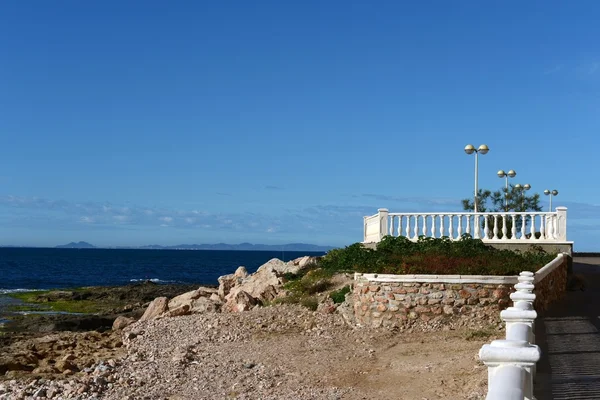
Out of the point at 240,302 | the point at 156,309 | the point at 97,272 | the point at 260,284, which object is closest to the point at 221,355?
the point at 240,302

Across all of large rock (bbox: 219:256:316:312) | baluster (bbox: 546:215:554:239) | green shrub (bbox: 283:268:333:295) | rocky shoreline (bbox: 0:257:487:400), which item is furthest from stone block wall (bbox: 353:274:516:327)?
baluster (bbox: 546:215:554:239)

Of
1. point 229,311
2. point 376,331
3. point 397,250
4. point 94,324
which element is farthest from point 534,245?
point 94,324

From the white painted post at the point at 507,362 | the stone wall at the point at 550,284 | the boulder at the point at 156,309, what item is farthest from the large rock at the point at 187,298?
the white painted post at the point at 507,362

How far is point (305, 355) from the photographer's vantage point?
564 inches

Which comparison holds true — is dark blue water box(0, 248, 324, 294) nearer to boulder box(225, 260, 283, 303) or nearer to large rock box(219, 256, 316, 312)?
large rock box(219, 256, 316, 312)

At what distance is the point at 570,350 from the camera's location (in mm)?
10438

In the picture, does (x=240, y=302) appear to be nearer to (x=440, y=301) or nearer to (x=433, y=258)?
(x=433, y=258)

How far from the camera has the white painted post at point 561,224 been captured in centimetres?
2180

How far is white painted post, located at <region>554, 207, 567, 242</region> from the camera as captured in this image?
71.5 ft

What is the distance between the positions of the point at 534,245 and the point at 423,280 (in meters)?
7.96

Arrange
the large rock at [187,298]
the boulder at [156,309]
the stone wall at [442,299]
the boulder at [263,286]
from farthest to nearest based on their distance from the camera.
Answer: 1. the large rock at [187,298]
2. the boulder at [156,309]
3. the boulder at [263,286]
4. the stone wall at [442,299]

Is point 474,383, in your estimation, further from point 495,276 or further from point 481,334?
point 495,276

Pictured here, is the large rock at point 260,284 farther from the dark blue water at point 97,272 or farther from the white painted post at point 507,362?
the white painted post at point 507,362

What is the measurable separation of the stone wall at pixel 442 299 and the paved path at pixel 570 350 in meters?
1.04
